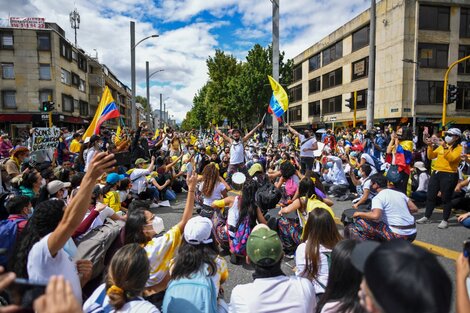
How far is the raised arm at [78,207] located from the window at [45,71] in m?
36.0

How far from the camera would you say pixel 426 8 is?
25.9 metres

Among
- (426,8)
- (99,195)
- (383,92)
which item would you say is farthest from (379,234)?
(426,8)

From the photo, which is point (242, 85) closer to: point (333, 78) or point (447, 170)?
point (333, 78)

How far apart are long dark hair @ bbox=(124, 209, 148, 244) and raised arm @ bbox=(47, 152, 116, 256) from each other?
1140mm

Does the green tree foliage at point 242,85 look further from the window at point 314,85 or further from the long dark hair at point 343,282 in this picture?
the long dark hair at point 343,282

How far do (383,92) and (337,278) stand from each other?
2913cm

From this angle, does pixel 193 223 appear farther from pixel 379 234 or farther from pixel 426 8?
pixel 426 8

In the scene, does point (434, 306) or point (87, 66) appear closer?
point (434, 306)

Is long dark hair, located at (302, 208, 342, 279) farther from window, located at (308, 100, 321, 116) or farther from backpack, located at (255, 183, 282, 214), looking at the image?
window, located at (308, 100, 321, 116)

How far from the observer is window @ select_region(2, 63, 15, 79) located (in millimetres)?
31047

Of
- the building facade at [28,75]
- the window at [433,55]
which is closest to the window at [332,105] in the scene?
the window at [433,55]

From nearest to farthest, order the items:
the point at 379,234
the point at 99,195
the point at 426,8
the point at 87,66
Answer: the point at 379,234 → the point at 99,195 → the point at 426,8 → the point at 87,66

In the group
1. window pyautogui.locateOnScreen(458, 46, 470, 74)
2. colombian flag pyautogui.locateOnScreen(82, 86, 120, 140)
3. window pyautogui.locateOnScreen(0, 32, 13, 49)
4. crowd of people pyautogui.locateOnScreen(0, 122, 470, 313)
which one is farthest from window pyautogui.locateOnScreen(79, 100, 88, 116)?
window pyautogui.locateOnScreen(458, 46, 470, 74)

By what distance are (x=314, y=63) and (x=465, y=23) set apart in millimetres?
17273
